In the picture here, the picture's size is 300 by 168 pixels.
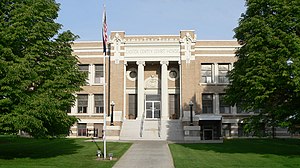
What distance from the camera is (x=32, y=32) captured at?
16.1m

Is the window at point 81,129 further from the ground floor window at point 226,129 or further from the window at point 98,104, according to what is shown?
the ground floor window at point 226,129

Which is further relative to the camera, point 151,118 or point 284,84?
point 151,118

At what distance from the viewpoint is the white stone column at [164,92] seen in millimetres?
40469

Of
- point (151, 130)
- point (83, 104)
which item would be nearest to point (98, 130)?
point (83, 104)

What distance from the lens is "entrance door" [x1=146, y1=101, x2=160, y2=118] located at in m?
42.5

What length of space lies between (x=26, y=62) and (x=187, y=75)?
2749cm

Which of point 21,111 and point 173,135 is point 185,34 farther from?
point 21,111

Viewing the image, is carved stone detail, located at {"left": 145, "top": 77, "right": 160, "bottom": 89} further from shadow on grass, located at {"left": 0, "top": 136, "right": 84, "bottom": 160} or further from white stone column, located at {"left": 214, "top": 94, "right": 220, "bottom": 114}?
shadow on grass, located at {"left": 0, "top": 136, "right": 84, "bottom": 160}

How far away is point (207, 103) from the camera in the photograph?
4375 cm

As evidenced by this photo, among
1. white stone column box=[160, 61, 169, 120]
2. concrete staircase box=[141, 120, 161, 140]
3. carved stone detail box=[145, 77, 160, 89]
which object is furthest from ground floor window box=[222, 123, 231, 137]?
carved stone detail box=[145, 77, 160, 89]

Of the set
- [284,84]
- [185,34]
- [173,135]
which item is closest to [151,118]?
[173,135]

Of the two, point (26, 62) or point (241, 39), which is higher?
point (241, 39)

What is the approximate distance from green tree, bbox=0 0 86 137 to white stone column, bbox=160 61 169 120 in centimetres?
2274

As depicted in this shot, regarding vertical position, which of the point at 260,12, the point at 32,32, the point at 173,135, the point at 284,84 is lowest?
the point at 173,135
